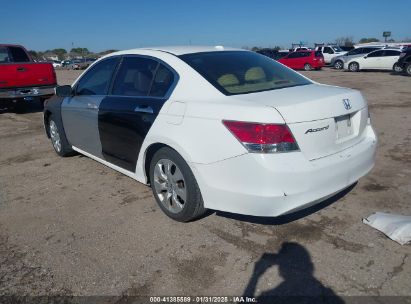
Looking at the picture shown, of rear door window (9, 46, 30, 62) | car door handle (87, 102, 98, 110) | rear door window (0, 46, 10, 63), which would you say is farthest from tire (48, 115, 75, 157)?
rear door window (9, 46, 30, 62)

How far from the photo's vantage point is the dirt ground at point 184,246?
2.77m

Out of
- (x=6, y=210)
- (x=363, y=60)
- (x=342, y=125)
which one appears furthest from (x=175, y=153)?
(x=363, y=60)

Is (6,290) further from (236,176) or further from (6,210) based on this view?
(236,176)

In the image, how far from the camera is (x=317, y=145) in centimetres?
302

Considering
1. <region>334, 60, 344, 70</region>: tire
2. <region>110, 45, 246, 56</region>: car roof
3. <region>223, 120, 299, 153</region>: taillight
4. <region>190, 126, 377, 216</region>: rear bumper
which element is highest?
<region>110, 45, 246, 56</region>: car roof

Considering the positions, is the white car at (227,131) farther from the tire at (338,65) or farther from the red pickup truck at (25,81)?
→ the tire at (338,65)

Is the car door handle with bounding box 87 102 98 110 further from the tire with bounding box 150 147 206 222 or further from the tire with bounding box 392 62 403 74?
the tire with bounding box 392 62 403 74

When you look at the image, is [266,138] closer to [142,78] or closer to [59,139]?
[142,78]

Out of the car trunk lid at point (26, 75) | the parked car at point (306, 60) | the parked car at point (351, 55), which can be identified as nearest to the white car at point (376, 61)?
the parked car at point (351, 55)

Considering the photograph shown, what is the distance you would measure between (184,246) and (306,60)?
2671 cm

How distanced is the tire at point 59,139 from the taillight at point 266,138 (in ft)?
12.2

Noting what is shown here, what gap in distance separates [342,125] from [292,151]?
0.68 m

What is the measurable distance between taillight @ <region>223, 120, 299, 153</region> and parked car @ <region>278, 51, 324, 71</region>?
86.1 feet

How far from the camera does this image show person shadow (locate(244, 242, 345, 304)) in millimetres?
2580
